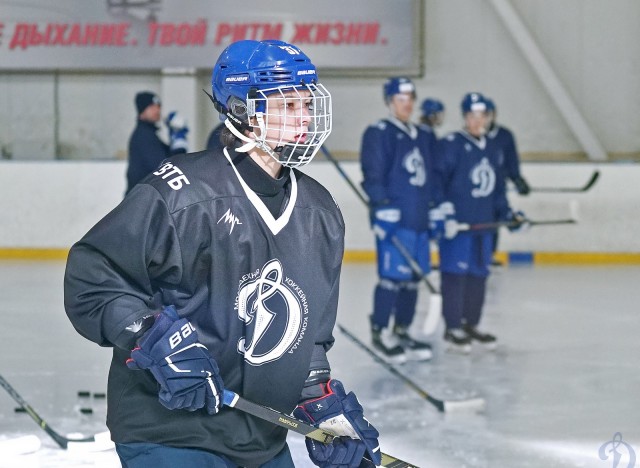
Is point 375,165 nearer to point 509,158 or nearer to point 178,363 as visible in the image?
point 509,158

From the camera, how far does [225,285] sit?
179 cm

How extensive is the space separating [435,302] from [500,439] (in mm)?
1429

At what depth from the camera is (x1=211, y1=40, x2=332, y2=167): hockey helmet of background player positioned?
1809 mm

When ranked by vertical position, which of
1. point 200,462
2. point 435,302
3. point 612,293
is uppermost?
point 200,462

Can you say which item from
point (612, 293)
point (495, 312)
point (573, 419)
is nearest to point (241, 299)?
point (573, 419)

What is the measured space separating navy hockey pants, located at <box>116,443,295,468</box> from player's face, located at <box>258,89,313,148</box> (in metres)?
0.48

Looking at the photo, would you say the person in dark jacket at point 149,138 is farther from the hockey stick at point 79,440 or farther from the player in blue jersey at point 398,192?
the hockey stick at point 79,440

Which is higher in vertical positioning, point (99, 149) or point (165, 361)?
point (165, 361)

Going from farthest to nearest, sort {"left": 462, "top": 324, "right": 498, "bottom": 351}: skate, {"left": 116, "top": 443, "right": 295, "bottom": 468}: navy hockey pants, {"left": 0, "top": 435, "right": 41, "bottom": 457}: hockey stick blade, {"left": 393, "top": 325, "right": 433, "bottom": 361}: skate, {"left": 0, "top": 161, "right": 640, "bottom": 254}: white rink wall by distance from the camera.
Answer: {"left": 0, "top": 161, "right": 640, "bottom": 254}: white rink wall, {"left": 462, "top": 324, "right": 498, "bottom": 351}: skate, {"left": 393, "top": 325, "right": 433, "bottom": 361}: skate, {"left": 0, "top": 435, "right": 41, "bottom": 457}: hockey stick blade, {"left": 116, "top": 443, "right": 295, "bottom": 468}: navy hockey pants

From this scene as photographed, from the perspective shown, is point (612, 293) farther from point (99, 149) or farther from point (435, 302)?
point (99, 149)

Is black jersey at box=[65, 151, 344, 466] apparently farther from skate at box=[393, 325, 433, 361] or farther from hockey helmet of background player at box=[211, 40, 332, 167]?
skate at box=[393, 325, 433, 361]

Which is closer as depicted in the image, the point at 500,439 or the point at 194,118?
the point at 500,439

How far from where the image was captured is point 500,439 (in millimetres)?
3793

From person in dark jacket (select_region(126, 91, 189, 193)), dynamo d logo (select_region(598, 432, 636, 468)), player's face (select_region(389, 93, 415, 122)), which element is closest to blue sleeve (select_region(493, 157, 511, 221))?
player's face (select_region(389, 93, 415, 122))
